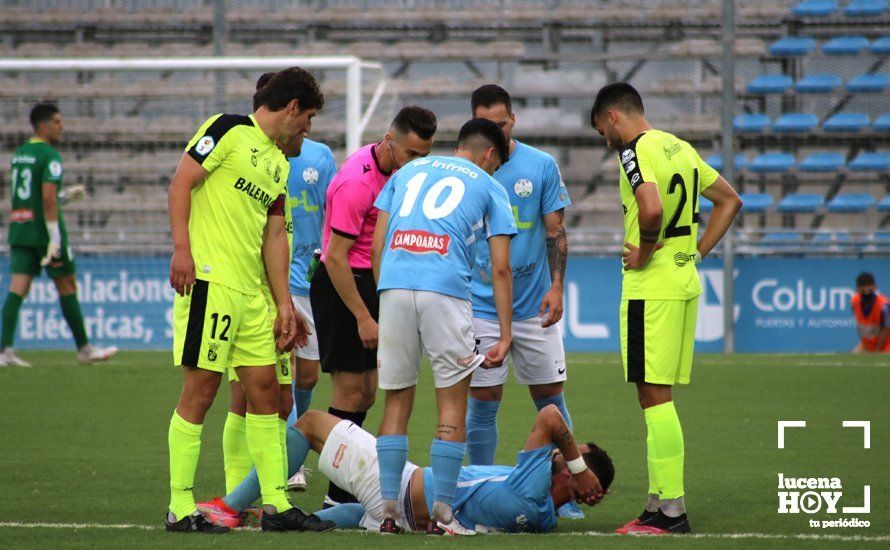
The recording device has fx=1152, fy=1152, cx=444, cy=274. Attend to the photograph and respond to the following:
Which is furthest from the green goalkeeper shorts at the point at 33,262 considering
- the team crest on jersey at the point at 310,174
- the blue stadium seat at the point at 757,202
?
the blue stadium seat at the point at 757,202

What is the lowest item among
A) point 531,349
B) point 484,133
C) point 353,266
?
point 531,349

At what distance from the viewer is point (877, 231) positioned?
54.7 feet

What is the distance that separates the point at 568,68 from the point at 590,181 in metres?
1.95

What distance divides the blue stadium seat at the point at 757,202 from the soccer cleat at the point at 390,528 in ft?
46.1

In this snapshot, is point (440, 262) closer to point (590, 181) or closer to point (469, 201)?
point (469, 201)

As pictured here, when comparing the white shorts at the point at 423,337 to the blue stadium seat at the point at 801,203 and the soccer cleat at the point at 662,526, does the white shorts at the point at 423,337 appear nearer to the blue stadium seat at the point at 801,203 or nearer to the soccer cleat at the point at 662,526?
the soccer cleat at the point at 662,526

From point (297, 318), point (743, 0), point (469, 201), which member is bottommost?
point (297, 318)

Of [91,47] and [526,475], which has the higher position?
[91,47]

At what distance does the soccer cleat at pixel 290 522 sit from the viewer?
535 centimetres

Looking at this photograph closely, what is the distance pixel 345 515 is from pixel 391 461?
0.42m

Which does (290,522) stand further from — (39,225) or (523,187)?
(39,225)

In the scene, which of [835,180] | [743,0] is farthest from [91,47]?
[835,180]

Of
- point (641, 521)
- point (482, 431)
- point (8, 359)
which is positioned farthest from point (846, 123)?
point (641, 521)

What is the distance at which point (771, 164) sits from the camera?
19.0 meters
